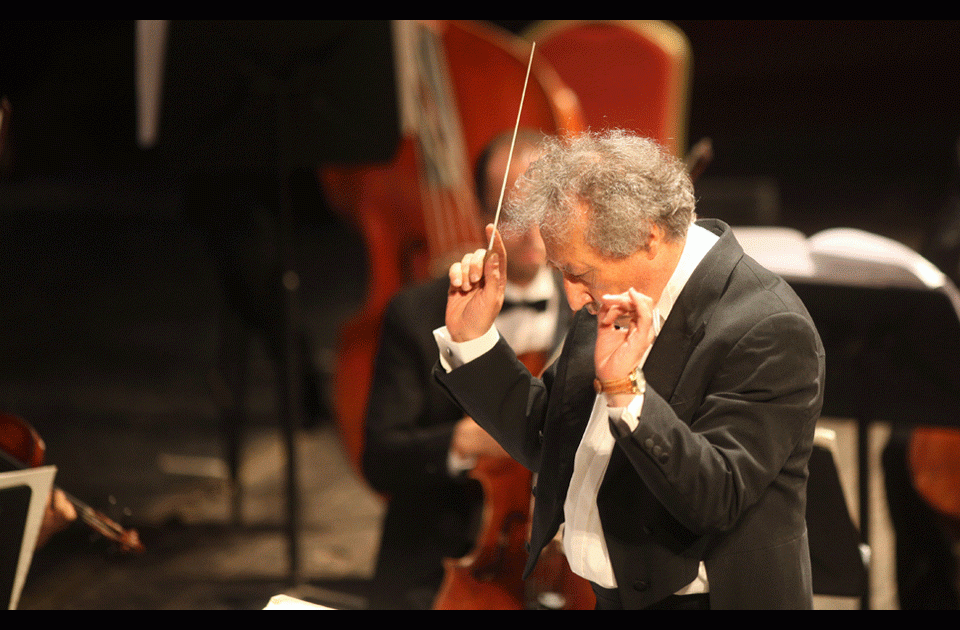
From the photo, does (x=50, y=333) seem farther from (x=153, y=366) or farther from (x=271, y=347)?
(x=271, y=347)

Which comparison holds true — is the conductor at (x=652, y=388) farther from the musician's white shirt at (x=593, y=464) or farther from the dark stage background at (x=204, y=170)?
the dark stage background at (x=204, y=170)

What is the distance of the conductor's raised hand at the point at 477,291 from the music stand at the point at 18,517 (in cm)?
83

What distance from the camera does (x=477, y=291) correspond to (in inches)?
56.6

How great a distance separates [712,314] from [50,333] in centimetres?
491

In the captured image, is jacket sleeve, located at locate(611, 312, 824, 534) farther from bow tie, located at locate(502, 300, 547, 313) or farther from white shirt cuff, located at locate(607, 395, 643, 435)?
bow tie, located at locate(502, 300, 547, 313)

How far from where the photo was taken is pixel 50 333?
17.8 feet

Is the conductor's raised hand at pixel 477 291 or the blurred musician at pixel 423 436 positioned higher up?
the conductor's raised hand at pixel 477 291

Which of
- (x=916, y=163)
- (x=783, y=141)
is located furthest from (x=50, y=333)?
(x=916, y=163)

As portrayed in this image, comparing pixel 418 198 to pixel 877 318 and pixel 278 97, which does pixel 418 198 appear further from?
pixel 877 318

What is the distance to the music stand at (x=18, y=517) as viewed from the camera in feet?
5.50

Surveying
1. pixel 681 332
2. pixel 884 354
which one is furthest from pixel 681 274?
pixel 884 354

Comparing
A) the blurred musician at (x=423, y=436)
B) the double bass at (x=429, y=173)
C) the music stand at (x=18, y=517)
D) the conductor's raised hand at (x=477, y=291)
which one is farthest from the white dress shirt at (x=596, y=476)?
the double bass at (x=429, y=173)

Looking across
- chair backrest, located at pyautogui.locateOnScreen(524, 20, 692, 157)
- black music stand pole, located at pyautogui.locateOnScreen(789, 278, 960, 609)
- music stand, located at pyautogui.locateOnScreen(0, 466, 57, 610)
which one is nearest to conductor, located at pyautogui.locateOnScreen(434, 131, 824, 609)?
black music stand pole, located at pyautogui.locateOnScreen(789, 278, 960, 609)

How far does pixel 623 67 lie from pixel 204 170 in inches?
65.9
